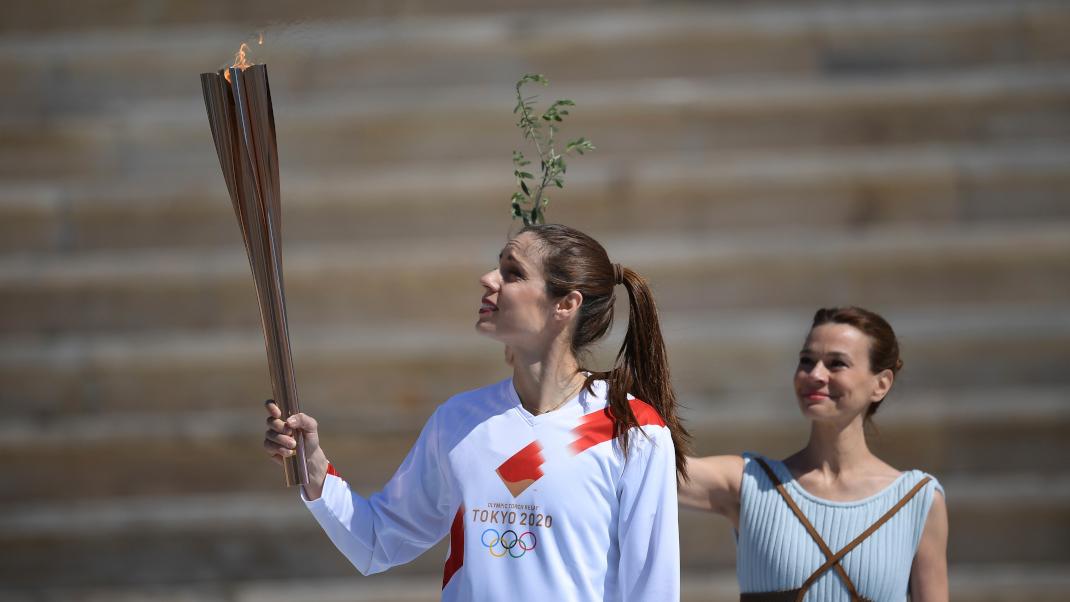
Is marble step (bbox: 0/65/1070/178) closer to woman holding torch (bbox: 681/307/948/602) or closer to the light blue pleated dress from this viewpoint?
woman holding torch (bbox: 681/307/948/602)

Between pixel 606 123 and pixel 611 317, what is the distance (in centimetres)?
297

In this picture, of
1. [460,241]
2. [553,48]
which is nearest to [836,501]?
[460,241]

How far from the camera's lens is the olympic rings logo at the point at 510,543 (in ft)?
7.89

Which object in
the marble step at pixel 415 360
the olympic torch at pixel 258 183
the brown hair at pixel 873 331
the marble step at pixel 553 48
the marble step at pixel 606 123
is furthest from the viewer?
the marble step at pixel 553 48

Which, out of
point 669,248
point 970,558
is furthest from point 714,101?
point 970,558

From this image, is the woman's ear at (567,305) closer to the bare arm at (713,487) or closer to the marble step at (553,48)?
the bare arm at (713,487)

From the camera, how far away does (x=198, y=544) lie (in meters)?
4.88

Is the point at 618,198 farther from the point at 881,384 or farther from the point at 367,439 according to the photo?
the point at 881,384

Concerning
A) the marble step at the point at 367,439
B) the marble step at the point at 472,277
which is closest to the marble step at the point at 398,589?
the marble step at the point at 367,439

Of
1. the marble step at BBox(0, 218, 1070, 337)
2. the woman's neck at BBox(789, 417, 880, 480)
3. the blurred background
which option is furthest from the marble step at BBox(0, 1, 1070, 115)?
the woman's neck at BBox(789, 417, 880, 480)

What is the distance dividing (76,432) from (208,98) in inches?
118

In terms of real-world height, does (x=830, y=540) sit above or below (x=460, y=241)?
below

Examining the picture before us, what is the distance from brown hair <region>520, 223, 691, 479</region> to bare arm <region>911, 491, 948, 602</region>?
2.07ft

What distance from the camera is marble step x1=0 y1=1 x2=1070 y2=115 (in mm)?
5578
